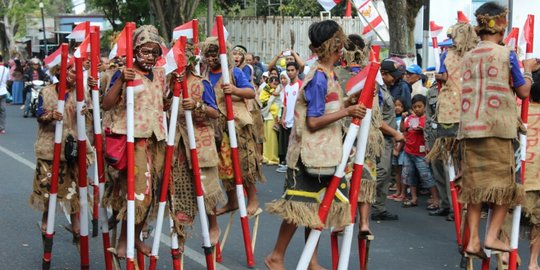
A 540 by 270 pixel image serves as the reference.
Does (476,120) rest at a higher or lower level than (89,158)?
higher

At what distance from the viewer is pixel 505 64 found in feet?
21.5

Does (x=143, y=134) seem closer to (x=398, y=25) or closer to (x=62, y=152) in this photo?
(x=62, y=152)

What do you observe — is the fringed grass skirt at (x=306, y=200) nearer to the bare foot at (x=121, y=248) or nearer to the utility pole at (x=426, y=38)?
the bare foot at (x=121, y=248)

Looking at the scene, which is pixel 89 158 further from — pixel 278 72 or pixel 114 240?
pixel 278 72

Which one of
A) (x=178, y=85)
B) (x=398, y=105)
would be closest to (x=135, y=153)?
(x=178, y=85)

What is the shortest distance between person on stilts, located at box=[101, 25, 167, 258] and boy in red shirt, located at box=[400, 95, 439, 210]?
5592 mm

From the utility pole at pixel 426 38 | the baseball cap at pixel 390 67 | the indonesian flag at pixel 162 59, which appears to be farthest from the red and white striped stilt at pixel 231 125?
the utility pole at pixel 426 38

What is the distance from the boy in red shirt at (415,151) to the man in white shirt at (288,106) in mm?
2543

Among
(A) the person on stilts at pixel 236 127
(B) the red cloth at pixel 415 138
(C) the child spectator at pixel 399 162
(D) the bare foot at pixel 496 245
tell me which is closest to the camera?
(D) the bare foot at pixel 496 245

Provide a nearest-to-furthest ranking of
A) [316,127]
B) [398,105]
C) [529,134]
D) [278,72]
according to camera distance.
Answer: [316,127] → [529,134] → [398,105] → [278,72]

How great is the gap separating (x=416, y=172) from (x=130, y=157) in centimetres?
623

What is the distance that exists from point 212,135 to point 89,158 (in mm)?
1615

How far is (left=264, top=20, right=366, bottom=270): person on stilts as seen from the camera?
6.30 metres

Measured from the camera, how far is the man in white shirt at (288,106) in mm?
14688
